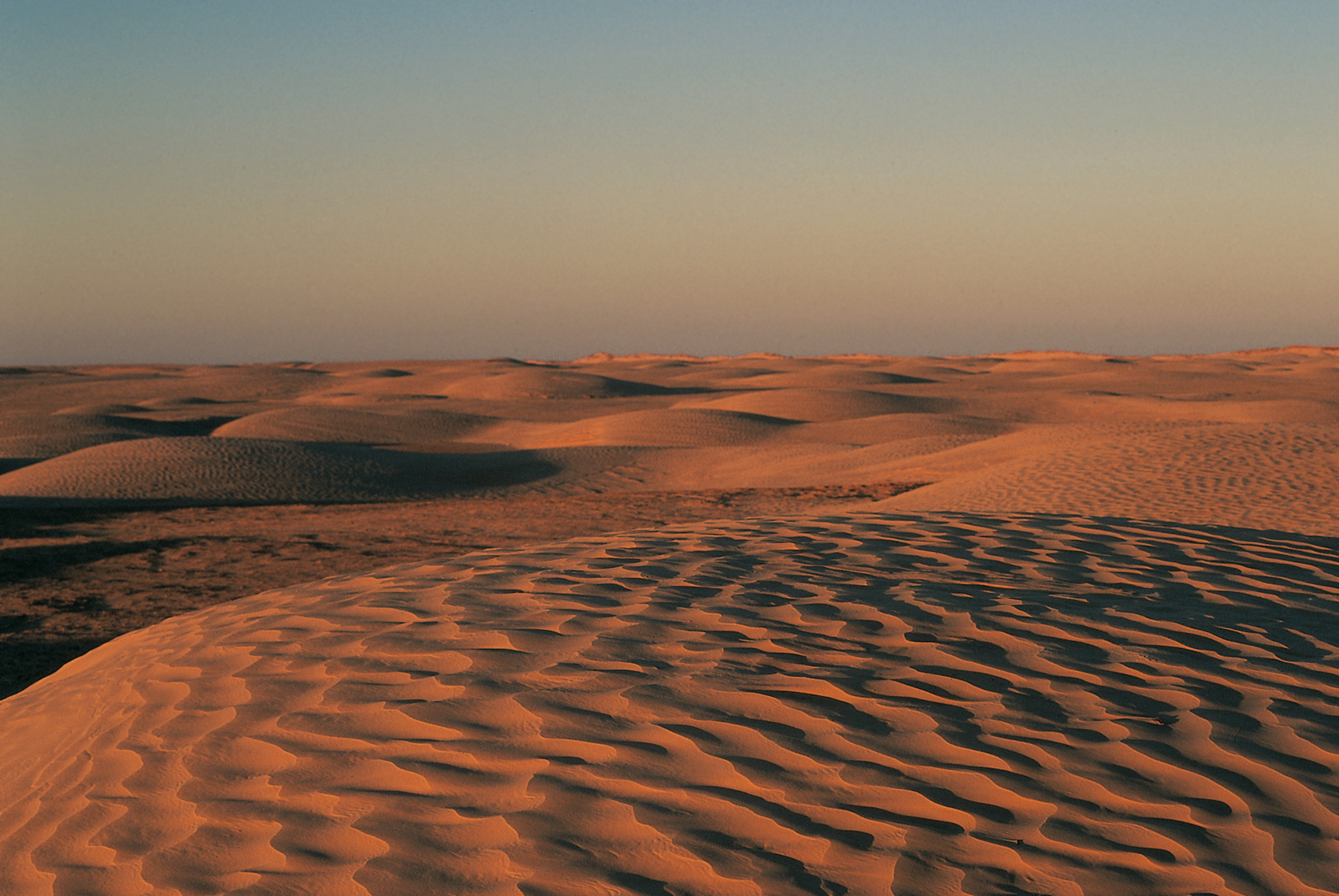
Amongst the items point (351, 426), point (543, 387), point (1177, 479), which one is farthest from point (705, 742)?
point (543, 387)

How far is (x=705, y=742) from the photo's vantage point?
2775 millimetres

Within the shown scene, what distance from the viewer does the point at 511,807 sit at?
2.46 metres

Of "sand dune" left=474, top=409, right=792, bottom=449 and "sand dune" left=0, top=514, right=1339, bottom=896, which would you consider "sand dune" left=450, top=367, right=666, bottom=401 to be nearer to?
"sand dune" left=474, top=409, right=792, bottom=449

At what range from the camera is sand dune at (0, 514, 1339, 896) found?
2.26 meters

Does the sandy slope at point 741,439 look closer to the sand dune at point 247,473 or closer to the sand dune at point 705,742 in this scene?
the sand dune at point 247,473

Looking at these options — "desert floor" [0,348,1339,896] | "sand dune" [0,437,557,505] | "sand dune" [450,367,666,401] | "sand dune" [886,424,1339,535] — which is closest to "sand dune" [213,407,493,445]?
"sand dune" [0,437,557,505]

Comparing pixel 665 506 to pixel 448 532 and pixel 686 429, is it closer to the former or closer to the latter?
pixel 448 532

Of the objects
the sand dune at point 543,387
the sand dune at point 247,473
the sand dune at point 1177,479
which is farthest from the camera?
the sand dune at point 543,387

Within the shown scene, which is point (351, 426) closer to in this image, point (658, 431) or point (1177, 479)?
point (658, 431)

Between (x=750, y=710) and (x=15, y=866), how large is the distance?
6.32ft

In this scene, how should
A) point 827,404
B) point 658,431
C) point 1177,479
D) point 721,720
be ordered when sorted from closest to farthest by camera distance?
point 721,720
point 1177,479
point 658,431
point 827,404

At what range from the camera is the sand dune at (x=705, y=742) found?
7.43 feet

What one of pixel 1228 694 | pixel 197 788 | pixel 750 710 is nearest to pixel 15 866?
pixel 197 788

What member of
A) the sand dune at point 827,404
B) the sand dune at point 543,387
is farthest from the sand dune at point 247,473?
the sand dune at point 543,387
